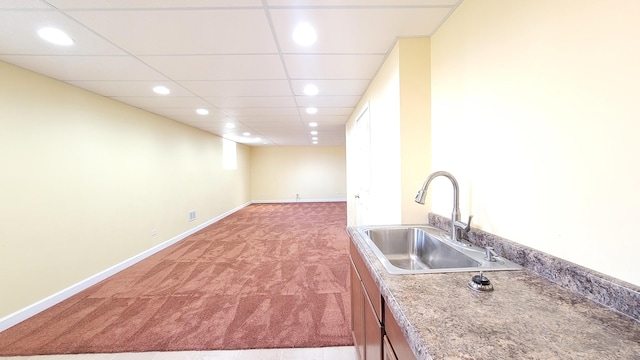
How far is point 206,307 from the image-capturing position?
2250 mm

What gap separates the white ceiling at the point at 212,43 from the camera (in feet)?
4.59

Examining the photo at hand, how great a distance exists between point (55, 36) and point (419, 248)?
2900 millimetres

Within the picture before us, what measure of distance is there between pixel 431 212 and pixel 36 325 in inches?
135

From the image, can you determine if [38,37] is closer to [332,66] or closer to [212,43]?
[212,43]

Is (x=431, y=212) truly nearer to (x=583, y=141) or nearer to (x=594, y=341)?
(x=583, y=141)

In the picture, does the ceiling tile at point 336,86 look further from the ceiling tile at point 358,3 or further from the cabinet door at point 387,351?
the cabinet door at point 387,351

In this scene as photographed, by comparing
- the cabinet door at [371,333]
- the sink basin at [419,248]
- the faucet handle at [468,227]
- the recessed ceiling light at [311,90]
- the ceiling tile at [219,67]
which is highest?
the recessed ceiling light at [311,90]

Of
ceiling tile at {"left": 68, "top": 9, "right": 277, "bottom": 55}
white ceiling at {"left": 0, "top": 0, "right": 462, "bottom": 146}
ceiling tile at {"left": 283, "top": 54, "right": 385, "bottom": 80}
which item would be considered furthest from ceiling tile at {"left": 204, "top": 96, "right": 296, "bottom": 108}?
ceiling tile at {"left": 68, "top": 9, "right": 277, "bottom": 55}

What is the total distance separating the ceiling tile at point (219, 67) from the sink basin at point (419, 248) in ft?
5.46

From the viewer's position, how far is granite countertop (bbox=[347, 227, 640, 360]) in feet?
1.77


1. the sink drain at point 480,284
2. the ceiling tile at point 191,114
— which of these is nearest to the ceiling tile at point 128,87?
the ceiling tile at point 191,114

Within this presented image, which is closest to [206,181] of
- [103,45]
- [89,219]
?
[89,219]

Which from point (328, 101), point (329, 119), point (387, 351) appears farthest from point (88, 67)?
point (329, 119)

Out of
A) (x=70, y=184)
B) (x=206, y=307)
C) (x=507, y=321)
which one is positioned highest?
(x=70, y=184)
